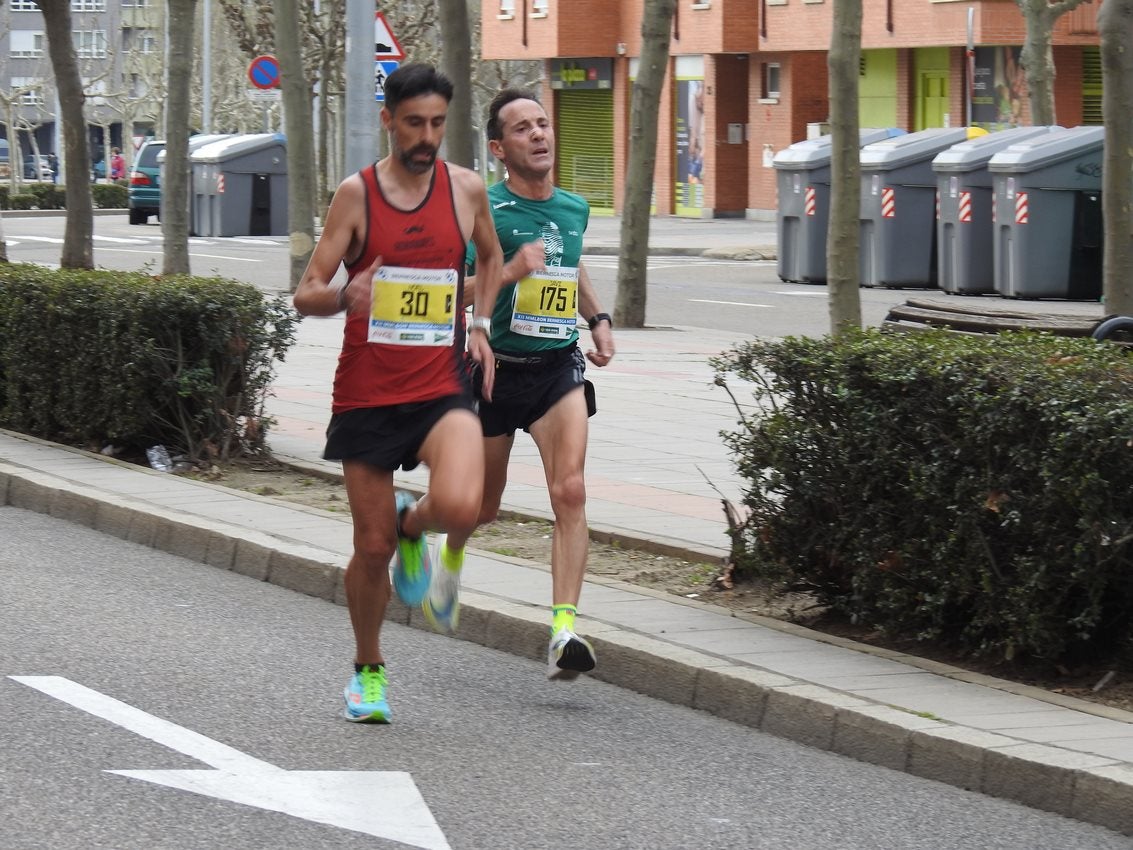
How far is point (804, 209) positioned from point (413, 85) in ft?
74.1

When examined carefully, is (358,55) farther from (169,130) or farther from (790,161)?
(790,161)

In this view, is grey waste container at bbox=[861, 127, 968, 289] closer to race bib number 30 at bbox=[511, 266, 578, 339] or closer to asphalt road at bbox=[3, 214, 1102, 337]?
asphalt road at bbox=[3, 214, 1102, 337]

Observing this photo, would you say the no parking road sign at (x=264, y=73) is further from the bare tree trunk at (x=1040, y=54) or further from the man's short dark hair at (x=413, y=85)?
the man's short dark hair at (x=413, y=85)

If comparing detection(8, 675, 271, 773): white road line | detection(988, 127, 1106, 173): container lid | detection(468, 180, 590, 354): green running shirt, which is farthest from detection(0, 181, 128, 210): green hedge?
detection(8, 675, 271, 773): white road line

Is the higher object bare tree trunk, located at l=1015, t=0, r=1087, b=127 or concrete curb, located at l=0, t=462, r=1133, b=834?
bare tree trunk, located at l=1015, t=0, r=1087, b=127

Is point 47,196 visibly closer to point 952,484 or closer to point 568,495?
point 568,495

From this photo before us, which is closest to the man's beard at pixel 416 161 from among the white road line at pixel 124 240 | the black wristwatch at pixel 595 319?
the black wristwatch at pixel 595 319

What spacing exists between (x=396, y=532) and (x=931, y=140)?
22646 millimetres

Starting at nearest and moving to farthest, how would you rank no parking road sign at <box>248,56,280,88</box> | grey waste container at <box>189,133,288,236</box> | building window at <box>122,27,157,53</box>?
no parking road sign at <box>248,56,280,88</box>, grey waste container at <box>189,133,288,236</box>, building window at <box>122,27,157,53</box>

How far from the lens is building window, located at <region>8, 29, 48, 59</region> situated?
Answer: 386 feet

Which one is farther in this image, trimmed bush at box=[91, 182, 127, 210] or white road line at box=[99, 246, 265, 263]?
trimmed bush at box=[91, 182, 127, 210]

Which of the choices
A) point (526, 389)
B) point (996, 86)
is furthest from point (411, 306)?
point (996, 86)

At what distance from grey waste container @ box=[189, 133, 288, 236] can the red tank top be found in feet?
115

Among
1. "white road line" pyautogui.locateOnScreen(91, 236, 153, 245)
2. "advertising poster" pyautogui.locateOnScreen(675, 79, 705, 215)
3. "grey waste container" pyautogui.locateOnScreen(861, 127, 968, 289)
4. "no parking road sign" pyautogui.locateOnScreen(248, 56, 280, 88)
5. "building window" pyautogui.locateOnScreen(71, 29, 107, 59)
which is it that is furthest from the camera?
"building window" pyautogui.locateOnScreen(71, 29, 107, 59)
